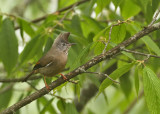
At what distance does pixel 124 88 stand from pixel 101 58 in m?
2.05

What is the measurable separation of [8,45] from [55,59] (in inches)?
23.2

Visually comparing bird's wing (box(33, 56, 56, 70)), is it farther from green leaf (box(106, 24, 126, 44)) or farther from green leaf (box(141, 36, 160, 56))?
green leaf (box(141, 36, 160, 56))

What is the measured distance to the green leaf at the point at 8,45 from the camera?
338 centimetres

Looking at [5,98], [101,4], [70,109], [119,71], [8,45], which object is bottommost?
[119,71]

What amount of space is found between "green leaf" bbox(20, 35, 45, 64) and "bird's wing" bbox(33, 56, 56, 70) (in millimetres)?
166

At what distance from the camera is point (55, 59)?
3.62 metres

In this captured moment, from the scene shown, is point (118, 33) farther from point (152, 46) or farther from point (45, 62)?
point (45, 62)

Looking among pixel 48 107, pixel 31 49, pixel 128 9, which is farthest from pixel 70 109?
pixel 128 9

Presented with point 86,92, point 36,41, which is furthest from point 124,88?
point 36,41

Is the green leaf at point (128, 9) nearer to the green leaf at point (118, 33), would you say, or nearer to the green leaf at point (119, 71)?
the green leaf at point (118, 33)

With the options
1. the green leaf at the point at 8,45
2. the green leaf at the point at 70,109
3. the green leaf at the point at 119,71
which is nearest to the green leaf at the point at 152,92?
the green leaf at the point at 119,71

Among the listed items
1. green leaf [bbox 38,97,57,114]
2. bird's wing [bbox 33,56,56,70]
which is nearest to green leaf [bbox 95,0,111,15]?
bird's wing [bbox 33,56,56,70]

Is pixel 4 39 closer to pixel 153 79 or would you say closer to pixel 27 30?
pixel 27 30

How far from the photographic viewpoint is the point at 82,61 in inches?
113
